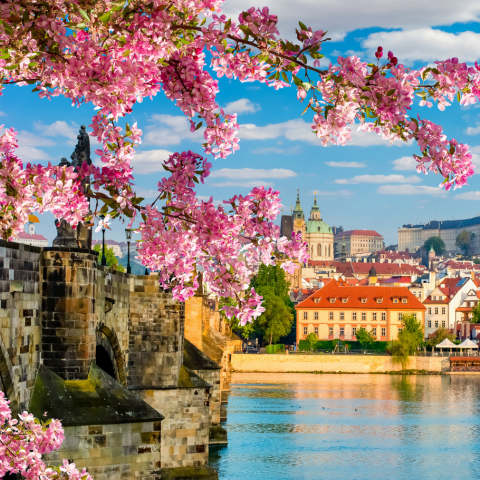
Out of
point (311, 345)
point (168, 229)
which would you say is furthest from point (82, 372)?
point (311, 345)

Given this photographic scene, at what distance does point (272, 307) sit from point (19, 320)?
3333 inches

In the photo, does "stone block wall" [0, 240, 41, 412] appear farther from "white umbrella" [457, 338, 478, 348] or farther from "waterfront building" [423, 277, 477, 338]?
"waterfront building" [423, 277, 477, 338]

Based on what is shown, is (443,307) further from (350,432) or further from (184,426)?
(184,426)

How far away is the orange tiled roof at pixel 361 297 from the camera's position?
10862 centimetres

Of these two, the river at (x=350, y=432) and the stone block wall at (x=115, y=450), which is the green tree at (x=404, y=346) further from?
the stone block wall at (x=115, y=450)

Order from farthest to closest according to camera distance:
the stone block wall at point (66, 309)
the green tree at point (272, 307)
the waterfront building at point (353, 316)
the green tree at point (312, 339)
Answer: the waterfront building at point (353, 316)
the green tree at point (312, 339)
the green tree at point (272, 307)
the stone block wall at point (66, 309)

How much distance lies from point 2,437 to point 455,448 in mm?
35222

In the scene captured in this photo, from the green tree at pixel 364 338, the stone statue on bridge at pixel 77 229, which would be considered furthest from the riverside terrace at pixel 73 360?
the green tree at pixel 364 338

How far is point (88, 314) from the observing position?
13.8 m

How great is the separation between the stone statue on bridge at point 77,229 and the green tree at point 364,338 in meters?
92.1

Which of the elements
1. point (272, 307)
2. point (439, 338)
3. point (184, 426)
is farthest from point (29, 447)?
point (439, 338)

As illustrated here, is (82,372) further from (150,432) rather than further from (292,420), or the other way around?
(292,420)

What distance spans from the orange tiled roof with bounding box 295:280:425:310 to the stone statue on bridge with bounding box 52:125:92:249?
95.1 m

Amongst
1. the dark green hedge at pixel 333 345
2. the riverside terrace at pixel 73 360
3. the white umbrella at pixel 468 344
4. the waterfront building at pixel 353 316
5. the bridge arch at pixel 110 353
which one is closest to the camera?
the riverside terrace at pixel 73 360
